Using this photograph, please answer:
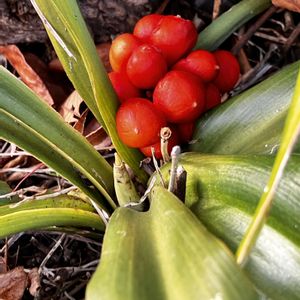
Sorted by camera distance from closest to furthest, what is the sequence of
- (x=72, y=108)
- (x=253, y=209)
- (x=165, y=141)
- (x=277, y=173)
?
(x=277, y=173), (x=253, y=209), (x=165, y=141), (x=72, y=108)

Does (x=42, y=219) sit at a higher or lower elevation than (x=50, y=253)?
higher

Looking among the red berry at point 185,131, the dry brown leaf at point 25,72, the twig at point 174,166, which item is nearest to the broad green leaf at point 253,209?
the twig at point 174,166

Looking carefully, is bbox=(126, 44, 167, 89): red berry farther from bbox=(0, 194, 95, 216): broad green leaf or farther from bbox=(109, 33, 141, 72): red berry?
bbox=(0, 194, 95, 216): broad green leaf

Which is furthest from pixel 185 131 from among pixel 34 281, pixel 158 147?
pixel 34 281

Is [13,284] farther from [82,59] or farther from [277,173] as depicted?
[277,173]

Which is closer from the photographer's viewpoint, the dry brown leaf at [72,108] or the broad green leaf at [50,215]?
the broad green leaf at [50,215]

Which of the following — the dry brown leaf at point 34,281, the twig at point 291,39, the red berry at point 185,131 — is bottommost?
the dry brown leaf at point 34,281

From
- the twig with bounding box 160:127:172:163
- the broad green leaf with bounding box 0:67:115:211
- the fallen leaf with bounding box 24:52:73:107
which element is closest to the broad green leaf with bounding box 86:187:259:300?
the twig with bounding box 160:127:172:163

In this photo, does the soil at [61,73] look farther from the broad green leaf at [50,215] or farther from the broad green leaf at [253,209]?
the broad green leaf at [253,209]
